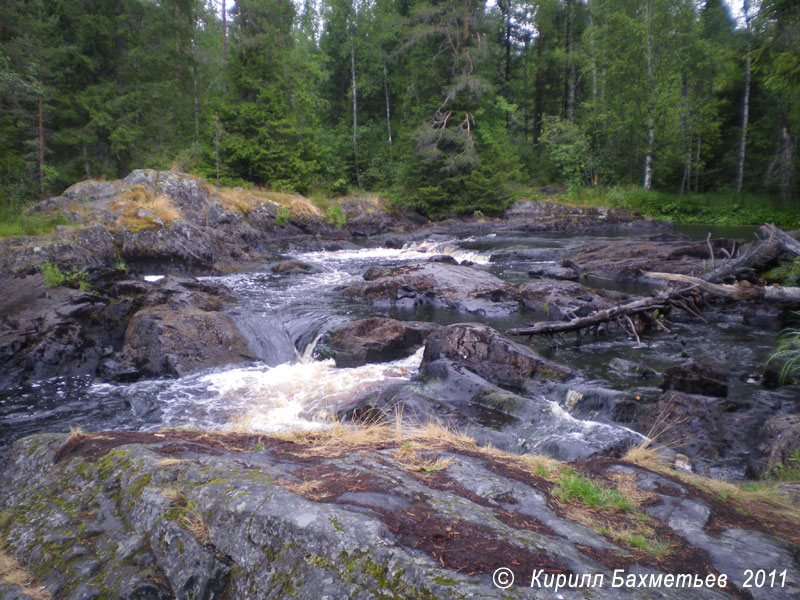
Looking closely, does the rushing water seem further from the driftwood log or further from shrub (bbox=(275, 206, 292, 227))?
shrub (bbox=(275, 206, 292, 227))

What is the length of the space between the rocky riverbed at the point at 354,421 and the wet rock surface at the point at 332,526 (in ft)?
0.05

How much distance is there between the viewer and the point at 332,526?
245 centimetres

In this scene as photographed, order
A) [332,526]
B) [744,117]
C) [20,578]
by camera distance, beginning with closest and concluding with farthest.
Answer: [332,526] < [20,578] < [744,117]

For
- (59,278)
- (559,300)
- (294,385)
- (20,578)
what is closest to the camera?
(20,578)

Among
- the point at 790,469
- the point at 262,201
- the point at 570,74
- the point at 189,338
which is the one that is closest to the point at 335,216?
the point at 262,201

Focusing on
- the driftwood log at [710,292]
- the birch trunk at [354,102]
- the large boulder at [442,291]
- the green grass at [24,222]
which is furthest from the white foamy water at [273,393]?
the birch trunk at [354,102]

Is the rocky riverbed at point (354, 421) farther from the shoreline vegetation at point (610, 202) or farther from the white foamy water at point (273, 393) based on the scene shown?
the shoreline vegetation at point (610, 202)

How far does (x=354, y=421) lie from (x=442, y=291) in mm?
8274

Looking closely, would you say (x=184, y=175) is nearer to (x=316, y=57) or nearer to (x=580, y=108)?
(x=316, y=57)

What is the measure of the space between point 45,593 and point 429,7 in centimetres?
3236

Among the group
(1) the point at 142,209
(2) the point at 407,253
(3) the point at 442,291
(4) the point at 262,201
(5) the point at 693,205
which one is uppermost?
(4) the point at 262,201

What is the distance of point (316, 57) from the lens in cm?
3572

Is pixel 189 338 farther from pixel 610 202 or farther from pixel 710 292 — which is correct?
pixel 610 202

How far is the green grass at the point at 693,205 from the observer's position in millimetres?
27281
